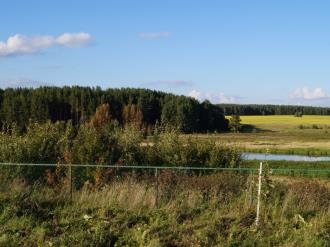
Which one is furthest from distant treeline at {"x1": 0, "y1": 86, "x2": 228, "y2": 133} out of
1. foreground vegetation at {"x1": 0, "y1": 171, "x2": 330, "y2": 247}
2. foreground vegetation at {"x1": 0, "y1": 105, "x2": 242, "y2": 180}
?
foreground vegetation at {"x1": 0, "y1": 171, "x2": 330, "y2": 247}

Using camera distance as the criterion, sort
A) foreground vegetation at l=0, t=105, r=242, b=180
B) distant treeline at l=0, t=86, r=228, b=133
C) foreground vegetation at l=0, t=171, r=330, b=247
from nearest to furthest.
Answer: foreground vegetation at l=0, t=171, r=330, b=247, foreground vegetation at l=0, t=105, r=242, b=180, distant treeline at l=0, t=86, r=228, b=133

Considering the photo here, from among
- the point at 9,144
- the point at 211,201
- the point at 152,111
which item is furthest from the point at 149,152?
the point at 152,111

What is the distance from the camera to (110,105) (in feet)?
396

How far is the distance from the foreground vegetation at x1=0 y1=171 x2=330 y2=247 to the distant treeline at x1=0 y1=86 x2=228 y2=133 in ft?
304

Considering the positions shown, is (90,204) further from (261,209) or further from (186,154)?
(186,154)

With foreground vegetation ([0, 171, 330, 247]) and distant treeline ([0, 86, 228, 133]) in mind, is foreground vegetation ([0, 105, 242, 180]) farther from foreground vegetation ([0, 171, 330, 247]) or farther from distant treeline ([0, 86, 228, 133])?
distant treeline ([0, 86, 228, 133])

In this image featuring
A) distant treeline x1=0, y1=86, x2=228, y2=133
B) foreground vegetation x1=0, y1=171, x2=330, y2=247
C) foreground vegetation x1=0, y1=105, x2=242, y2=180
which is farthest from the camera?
distant treeline x1=0, y1=86, x2=228, y2=133

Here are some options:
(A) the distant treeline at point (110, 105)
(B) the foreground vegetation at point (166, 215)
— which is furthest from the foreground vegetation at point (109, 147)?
(A) the distant treeline at point (110, 105)

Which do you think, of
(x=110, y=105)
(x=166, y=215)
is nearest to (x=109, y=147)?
(x=166, y=215)

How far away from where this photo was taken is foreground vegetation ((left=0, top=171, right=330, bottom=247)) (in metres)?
9.66

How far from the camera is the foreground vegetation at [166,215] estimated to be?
966 centimetres

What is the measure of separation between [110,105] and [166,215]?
111 m

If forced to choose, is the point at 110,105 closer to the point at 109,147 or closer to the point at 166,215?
the point at 109,147

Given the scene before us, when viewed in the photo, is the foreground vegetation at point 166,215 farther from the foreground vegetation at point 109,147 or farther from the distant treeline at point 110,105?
the distant treeline at point 110,105
